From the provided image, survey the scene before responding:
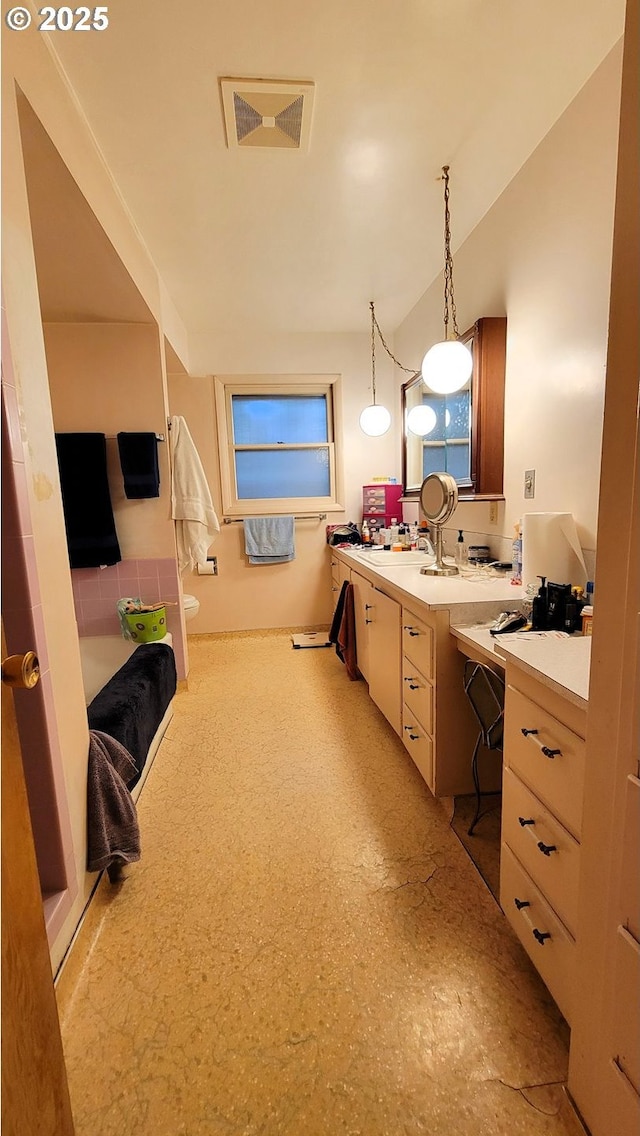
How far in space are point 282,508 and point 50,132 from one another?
2.72 m

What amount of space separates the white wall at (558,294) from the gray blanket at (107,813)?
181cm

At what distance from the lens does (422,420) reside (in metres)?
2.86

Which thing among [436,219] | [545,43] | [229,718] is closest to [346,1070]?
[229,718]

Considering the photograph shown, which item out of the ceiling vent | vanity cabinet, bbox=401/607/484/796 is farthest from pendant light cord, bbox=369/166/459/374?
vanity cabinet, bbox=401/607/484/796

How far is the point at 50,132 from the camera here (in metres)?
1.27

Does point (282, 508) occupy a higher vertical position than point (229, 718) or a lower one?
higher

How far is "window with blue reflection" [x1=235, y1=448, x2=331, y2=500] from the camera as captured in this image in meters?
3.85

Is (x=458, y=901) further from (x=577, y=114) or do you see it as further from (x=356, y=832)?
(x=577, y=114)

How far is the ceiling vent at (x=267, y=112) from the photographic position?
149 cm

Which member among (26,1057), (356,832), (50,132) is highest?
(50,132)

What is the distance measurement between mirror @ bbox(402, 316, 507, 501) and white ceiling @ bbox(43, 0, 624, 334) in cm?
66

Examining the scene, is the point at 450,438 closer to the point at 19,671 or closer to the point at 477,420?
the point at 477,420

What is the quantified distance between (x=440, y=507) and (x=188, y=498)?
1568 mm

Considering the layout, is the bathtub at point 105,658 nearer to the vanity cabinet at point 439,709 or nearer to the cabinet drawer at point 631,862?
the vanity cabinet at point 439,709
